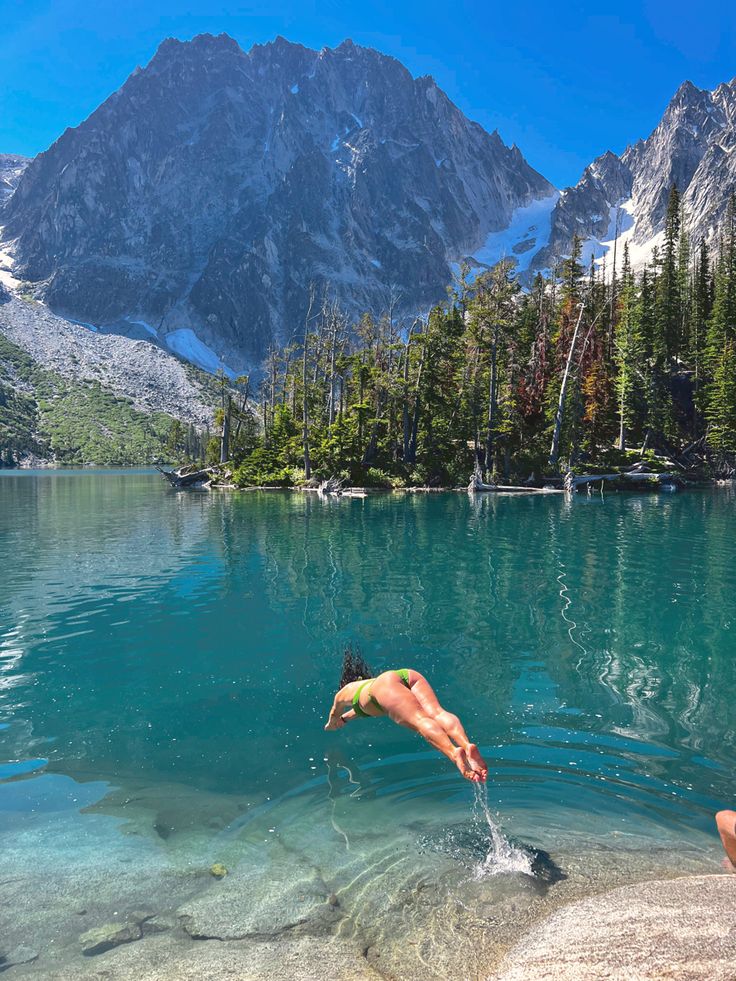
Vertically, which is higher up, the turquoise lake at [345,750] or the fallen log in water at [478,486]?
the fallen log in water at [478,486]

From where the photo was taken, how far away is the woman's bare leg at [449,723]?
4223mm

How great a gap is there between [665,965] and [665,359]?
7319cm

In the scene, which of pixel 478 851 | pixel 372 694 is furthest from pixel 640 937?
pixel 372 694

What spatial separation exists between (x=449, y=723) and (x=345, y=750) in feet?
11.3

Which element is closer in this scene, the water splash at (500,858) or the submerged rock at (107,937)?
the submerged rock at (107,937)

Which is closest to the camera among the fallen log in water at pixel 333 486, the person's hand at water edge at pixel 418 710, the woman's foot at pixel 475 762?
the woman's foot at pixel 475 762

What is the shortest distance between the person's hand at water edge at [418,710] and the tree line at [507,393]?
159 feet

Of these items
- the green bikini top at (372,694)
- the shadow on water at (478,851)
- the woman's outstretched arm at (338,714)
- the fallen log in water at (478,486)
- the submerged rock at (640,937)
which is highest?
the fallen log in water at (478,486)

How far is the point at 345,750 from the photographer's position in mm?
7629

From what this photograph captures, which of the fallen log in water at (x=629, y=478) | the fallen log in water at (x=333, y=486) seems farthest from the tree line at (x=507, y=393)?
the fallen log in water at (x=629, y=478)

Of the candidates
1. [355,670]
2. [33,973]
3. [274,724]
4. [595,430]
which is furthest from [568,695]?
[595,430]

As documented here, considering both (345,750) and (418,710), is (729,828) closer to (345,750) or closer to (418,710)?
(418,710)

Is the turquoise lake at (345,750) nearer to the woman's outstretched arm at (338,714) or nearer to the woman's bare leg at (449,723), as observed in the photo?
the woman's outstretched arm at (338,714)

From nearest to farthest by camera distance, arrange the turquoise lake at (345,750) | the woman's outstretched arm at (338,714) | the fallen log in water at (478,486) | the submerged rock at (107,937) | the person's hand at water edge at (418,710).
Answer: the person's hand at water edge at (418,710)
the submerged rock at (107,937)
the turquoise lake at (345,750)
the woman's outstretched arm at (338,714)
the fallen log in water at (478,486)
